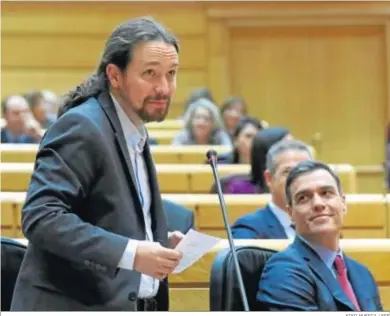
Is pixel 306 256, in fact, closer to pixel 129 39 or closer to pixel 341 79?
pixel 129 39

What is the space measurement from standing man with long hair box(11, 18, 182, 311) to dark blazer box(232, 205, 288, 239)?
2.69 ft

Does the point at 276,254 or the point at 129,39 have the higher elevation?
the point at 129,39

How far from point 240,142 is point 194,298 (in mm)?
1854

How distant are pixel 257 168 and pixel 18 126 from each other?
209 cm

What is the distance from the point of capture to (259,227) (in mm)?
2223

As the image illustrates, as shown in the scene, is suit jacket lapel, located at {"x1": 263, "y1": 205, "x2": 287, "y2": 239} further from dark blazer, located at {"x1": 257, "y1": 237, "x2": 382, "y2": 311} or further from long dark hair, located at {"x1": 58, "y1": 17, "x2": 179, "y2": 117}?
long dark hair, located at {"x1": 58, "y1": 17, "x2": 179, "y2": 117}

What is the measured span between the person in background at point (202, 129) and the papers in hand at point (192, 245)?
10.9ft

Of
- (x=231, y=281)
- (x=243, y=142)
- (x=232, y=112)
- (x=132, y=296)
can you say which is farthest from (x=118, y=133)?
(x=232, y=112)

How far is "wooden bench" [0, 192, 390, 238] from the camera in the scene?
2.57 metres

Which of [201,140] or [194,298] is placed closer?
[194,298]

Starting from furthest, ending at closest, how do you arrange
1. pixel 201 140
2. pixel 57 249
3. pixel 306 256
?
1. pixel 201 140
2. pixel 306 256
3. pixel 57 249

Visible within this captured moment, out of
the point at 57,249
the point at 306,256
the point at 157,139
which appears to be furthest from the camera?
the point at 157,139

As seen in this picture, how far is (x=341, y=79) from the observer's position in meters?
6.48

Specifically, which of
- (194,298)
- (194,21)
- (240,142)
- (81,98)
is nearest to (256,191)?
(240,142)
